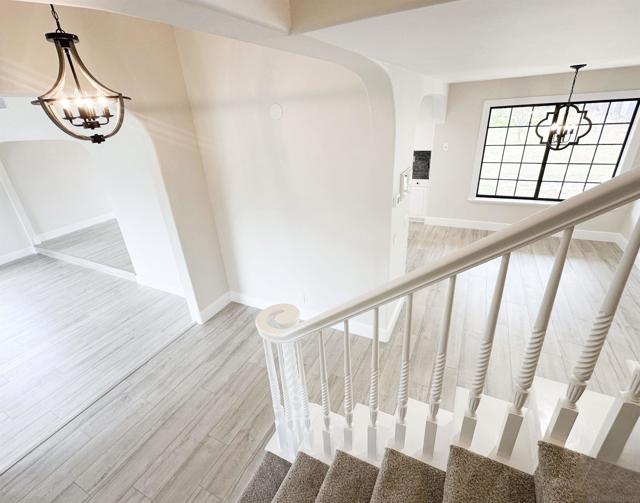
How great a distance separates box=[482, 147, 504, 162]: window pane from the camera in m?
5.24

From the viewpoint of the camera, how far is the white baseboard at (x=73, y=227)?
5863 millimetres

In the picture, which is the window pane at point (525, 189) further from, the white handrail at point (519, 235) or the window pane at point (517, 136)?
the white handrail at point (519, 235)

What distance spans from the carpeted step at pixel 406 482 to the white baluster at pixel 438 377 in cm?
7

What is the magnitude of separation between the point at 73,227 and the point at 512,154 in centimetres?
862

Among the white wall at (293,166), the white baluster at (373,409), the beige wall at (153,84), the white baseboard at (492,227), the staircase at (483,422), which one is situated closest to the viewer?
the staircase at (483,422)

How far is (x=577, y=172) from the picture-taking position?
Result: 196 inches

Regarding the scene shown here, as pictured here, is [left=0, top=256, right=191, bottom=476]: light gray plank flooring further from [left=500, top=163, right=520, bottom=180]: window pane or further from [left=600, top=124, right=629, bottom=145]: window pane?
[left=600, top=124, right=629, bottom=145]: window pane

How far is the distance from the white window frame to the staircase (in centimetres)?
487

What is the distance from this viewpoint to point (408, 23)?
101 cm

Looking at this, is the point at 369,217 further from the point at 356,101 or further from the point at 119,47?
the point at 119,47

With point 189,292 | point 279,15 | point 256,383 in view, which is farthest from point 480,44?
point 189,292

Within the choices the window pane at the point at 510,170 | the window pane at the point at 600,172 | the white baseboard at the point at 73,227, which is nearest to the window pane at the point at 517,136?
the window pane at the point at 510,170

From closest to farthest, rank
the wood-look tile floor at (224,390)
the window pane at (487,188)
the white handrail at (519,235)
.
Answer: the white handrail at (519,235) < the wood-look tile floor at (224,390) < the window pane at (487,188)

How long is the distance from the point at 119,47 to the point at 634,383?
11.4 ft
